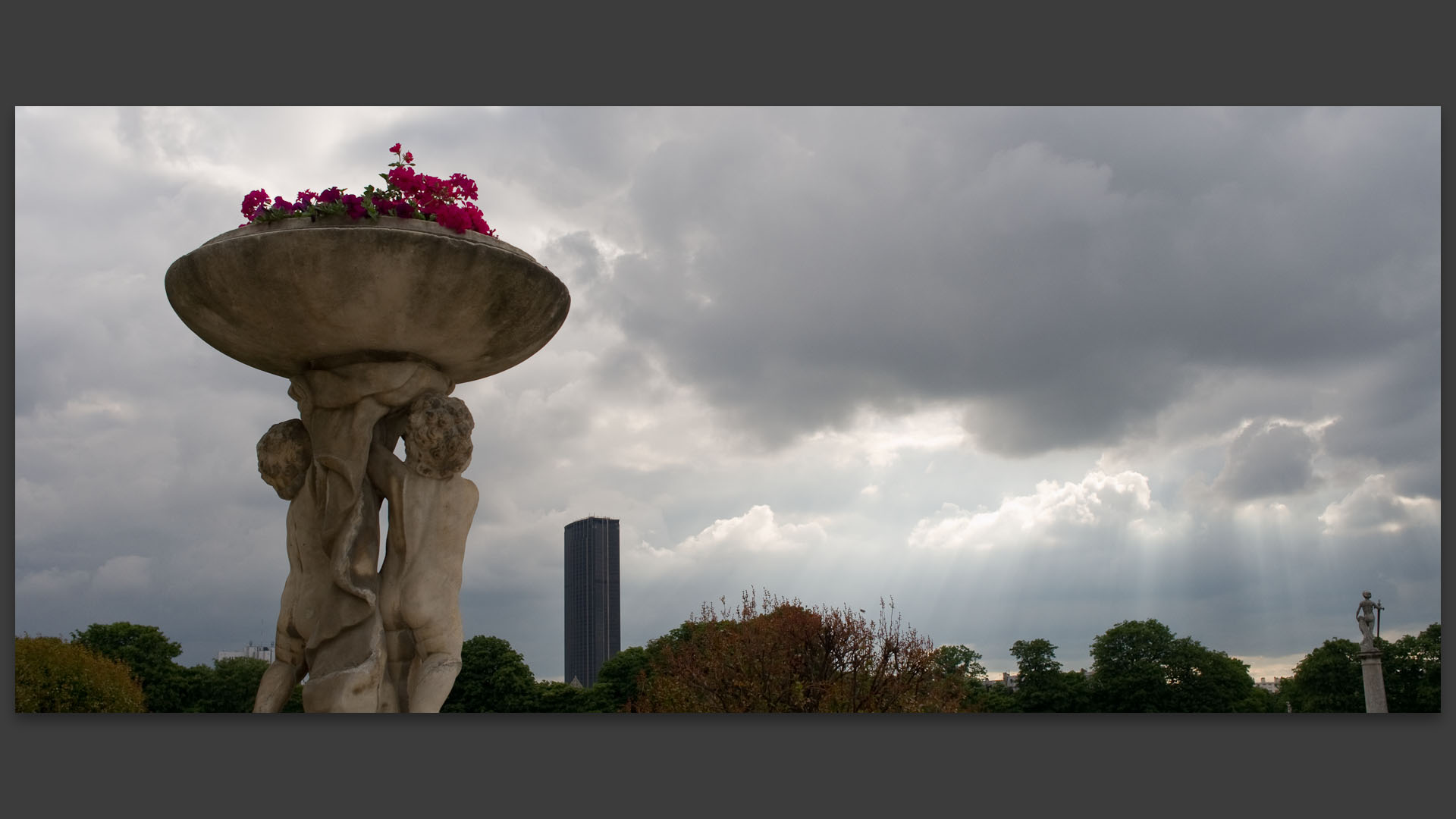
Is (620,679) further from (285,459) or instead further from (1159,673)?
(285,459)

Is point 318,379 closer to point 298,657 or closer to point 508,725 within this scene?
point 298,657

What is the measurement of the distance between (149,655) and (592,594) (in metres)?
9.79

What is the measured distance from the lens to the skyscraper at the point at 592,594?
42.6 ft

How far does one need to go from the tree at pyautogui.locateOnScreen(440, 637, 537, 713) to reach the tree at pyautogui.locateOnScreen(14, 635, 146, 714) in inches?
277

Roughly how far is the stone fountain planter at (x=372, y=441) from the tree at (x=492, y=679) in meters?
16.0

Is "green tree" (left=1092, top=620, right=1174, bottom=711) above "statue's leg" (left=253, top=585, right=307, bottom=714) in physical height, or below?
below

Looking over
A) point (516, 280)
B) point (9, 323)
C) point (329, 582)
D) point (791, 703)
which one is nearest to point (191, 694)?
point (791, 703)

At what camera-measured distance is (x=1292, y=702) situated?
2339 centimetres

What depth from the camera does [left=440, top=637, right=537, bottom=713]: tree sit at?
2117 centimetres

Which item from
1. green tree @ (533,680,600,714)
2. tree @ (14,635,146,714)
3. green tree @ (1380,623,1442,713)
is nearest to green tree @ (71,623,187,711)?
tree @ (14,635,146,714)

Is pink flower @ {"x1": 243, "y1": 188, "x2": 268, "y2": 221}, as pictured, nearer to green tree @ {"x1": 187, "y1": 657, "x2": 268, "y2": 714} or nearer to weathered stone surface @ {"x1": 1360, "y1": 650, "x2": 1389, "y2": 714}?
green tree @ {"x1": 187, "y1": 657, "x2": 268, "y2": 714}

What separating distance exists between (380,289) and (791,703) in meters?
12.3

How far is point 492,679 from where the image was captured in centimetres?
2123

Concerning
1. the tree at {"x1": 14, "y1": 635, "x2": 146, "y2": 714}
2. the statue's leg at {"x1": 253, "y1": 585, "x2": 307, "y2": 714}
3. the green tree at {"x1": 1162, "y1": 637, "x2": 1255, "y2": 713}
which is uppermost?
the statue's leg at {"x1": 253, "y1": 585, "x2": 307, "y2": 714}
